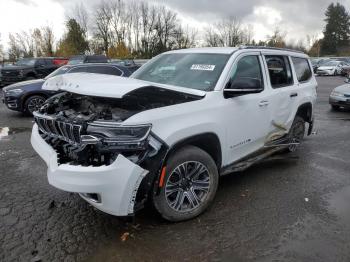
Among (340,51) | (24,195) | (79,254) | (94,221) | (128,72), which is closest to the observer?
(79,254)

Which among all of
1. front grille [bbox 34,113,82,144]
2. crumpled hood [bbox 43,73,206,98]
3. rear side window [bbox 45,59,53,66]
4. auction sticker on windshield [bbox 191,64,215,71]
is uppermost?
auction sticker on windshield [bbox 191,64,215,71]

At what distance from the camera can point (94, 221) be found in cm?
398

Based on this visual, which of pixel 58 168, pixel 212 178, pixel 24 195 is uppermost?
pixel 58 168

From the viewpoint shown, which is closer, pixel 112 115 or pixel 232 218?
pixel 112 115

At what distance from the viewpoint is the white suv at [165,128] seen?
10.6 feet

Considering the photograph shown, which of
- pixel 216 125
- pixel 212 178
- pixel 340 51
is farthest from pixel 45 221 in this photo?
pixel 340 51

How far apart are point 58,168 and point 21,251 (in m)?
0.88

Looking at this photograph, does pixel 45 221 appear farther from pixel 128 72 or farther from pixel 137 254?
pixel 128 72

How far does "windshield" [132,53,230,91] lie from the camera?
4.43 m

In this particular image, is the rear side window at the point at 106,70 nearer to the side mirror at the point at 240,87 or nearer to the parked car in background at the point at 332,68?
the side mirror at the point at 240,87

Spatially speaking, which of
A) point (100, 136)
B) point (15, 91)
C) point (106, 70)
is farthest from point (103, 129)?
point (106, 70)

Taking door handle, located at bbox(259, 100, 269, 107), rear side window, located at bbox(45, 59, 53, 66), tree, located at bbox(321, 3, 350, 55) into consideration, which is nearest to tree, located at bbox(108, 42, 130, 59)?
rear side window, located at bbox(45, 59, 53, 66)

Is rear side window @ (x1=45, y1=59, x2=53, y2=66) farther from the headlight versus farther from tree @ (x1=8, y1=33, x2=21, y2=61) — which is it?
tree @ (x1=8, y1=33, x2=21, y2=61)

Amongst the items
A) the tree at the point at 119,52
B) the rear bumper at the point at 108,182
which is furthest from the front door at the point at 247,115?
the tree at the point at 119,52
